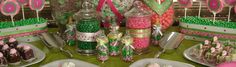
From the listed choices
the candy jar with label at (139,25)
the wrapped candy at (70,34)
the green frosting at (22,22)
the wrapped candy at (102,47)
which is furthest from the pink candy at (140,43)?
the green frosting at (22,22)

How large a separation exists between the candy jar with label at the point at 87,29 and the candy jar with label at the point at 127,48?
3.9 inches

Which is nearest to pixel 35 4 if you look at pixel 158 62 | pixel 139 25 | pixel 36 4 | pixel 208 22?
pixel 36 4

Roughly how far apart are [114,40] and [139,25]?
0.09 metres

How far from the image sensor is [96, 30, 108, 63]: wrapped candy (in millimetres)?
1098

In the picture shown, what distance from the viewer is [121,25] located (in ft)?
4.42

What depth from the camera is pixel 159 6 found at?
4.06ft

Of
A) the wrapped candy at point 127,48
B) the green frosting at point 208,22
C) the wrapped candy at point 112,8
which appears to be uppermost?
the wrapped candy at point 112,8

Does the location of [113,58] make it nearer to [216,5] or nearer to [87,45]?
[87,45]

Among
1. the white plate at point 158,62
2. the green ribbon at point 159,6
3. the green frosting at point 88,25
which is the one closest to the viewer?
the white plate at point 158,62

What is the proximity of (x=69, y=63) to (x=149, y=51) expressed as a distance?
0.28 meters

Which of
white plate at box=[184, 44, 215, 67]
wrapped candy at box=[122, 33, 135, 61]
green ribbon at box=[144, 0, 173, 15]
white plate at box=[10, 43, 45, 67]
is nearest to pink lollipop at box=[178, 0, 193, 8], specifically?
green ribbon at box=[144, 0, 173, 15]

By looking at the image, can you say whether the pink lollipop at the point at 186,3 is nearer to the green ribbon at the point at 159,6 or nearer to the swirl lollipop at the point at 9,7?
the green ribbon at the point at 159,6

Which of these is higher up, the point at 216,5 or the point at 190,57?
the point at 216,5

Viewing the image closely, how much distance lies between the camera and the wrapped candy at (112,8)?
1232 millimetres
